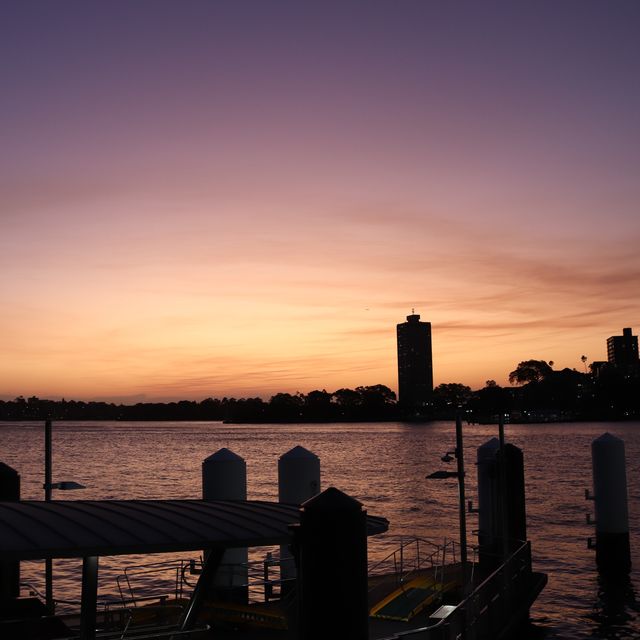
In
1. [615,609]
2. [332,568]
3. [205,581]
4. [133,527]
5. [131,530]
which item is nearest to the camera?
[332,568]

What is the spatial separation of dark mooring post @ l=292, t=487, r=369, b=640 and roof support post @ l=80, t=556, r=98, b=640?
275 centimetres

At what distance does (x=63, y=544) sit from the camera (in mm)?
9742

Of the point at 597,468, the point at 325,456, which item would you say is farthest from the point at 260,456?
the point at 597,468

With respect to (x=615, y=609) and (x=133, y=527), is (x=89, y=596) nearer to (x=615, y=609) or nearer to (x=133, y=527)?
(x=133, y=527)

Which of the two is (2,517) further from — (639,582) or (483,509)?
(639,582)

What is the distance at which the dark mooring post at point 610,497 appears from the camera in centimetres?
2898

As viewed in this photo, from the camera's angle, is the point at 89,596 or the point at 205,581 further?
the point at 205,581

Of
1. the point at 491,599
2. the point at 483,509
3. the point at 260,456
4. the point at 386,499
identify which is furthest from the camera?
the point at 260,456

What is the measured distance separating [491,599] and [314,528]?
10299 mm

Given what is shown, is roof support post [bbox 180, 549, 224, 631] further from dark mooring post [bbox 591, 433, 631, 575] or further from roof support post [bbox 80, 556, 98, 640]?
dark mooring post [bbox 591, 433, 631, 575]

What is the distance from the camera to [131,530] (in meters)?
10.4

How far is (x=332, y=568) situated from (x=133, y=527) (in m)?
2.51

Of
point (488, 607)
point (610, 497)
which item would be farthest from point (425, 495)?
point (488, 607)

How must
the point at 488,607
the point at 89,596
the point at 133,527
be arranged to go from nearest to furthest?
the point at 133,527, the point at 89,596, the point at 488,607
